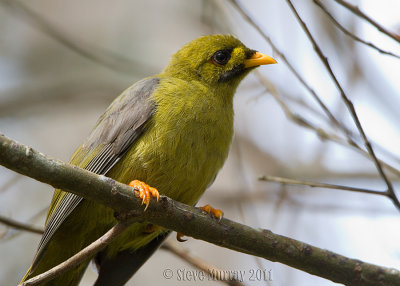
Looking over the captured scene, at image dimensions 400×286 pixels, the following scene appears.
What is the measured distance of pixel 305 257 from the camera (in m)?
3.28

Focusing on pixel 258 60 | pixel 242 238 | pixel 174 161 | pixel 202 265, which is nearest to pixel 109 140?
pixel 174 161

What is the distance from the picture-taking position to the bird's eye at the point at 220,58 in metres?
4.79

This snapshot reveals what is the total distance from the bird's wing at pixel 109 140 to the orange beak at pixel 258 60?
85 cm

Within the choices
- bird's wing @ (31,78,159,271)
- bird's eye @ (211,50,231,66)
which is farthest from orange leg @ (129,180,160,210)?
bird's eye @ (211,50,231,66)

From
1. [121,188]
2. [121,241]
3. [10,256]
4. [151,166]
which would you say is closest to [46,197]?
[10,256]

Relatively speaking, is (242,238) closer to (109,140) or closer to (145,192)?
(145,192)

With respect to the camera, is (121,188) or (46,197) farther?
(46,197)

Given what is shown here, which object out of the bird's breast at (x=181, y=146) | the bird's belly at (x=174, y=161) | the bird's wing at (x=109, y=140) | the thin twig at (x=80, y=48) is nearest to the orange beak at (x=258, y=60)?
the bird's breast at (x=181, y=146)

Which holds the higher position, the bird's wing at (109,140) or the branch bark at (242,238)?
the bird's wing at (109,140)

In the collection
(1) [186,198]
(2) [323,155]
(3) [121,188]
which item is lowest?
(3) [121,188]

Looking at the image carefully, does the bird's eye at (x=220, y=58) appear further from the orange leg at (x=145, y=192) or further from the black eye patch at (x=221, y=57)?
the orange leg at (x=145, y=192)

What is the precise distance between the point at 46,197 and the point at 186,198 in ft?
14.0

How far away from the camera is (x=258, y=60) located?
4688mm

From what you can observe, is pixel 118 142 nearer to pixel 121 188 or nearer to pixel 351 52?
pixel 121 188
